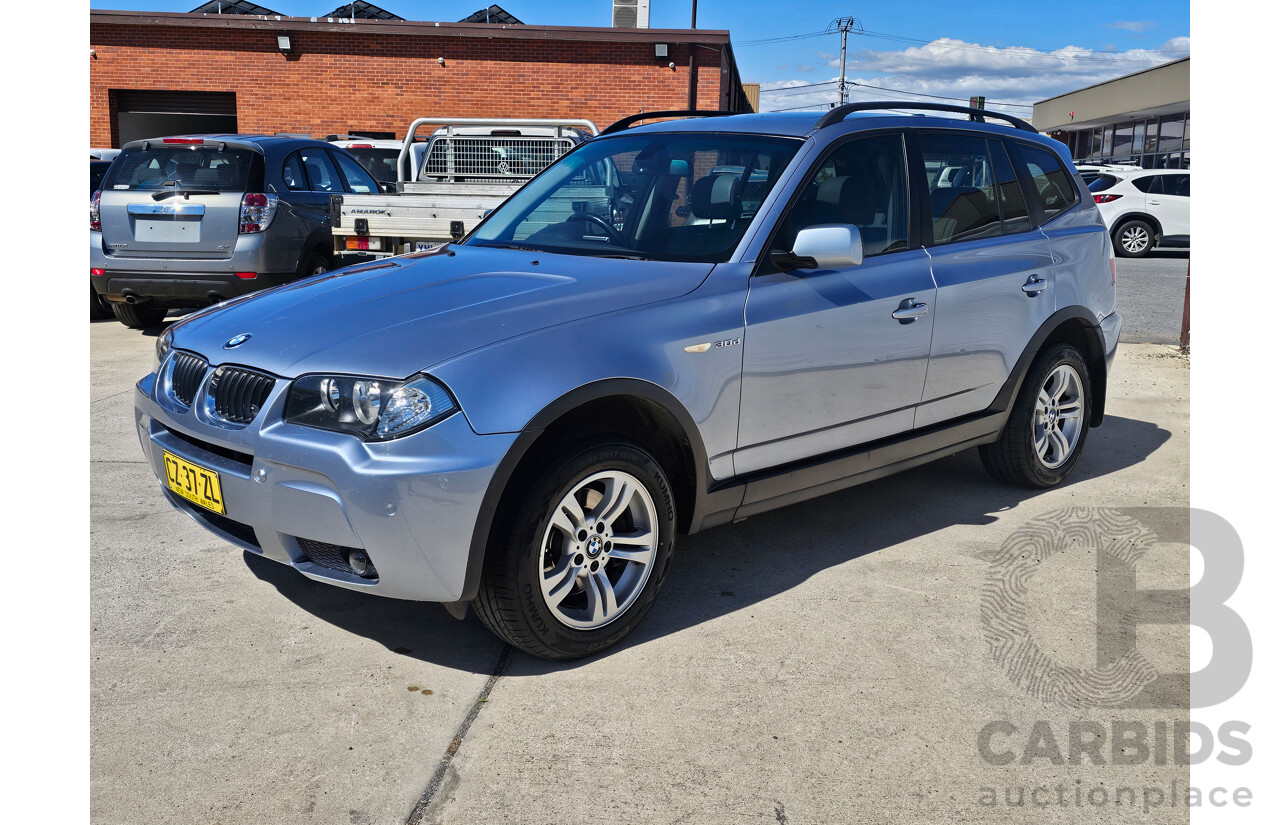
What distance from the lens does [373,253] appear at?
877cm

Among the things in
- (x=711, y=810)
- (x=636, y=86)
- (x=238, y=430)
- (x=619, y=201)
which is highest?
(x=636, y=86)

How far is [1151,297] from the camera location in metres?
13.6

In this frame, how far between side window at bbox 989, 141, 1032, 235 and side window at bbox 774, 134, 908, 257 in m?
0.81

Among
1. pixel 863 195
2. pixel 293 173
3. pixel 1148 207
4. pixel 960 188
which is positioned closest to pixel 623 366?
pixel 863 195

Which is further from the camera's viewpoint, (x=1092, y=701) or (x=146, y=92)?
(x=146, y=92)

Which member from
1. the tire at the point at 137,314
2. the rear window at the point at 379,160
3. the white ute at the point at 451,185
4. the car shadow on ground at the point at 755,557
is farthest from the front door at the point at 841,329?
the rear window at the point at 379,160

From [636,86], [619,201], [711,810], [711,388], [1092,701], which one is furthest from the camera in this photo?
[636,86]

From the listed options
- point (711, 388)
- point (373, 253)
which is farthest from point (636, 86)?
point (711, 388)

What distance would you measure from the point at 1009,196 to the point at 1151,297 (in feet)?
32.2

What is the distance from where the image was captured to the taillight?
8789 mm

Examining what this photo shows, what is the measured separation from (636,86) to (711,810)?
21759mm

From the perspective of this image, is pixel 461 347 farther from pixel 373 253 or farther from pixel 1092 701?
pixel 373 253

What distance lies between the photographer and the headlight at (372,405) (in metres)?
3.04

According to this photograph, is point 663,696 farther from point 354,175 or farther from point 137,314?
point 354,175
